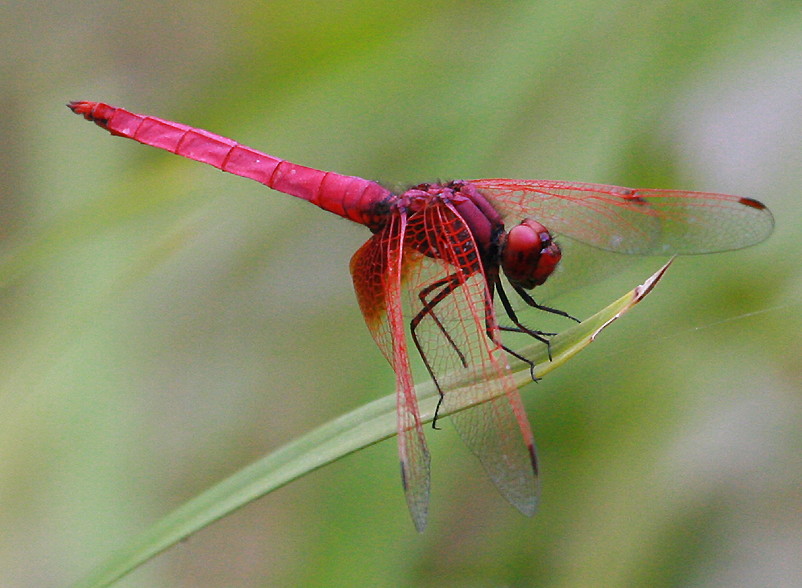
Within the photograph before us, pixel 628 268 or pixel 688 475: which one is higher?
pixel 628 268

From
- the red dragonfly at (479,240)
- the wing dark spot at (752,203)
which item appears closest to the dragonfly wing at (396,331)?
the red dragonfly at (479,240)

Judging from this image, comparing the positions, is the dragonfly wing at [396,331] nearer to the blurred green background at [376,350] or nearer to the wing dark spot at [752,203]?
the blurred green background at [376,350]

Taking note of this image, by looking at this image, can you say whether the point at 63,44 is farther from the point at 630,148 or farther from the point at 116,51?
the point at 630,148

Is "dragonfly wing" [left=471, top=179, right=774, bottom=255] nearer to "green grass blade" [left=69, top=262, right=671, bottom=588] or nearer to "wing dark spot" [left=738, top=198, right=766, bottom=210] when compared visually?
"wing dark spot" [left=738, top=198, right=766, bottom=210]

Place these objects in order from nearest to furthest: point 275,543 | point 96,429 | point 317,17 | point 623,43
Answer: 1. point 96,429
2. point 623,43
3. point 317,17
4. point 275,543

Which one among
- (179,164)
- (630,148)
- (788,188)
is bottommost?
(788,188)

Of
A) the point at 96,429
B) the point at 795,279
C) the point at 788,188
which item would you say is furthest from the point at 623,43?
the point at 96,429
